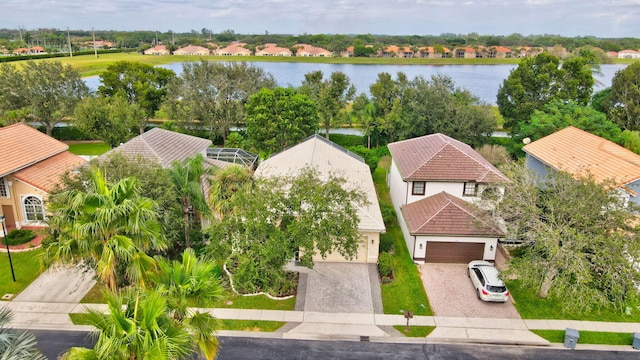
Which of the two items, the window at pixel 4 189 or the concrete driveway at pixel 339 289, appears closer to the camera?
the concrete driveway at pixel 339 289

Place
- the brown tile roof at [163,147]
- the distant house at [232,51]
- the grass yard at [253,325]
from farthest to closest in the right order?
the distant house at [232,51] < the brown tile roof at [163,147] < the grass yard at [253,325]

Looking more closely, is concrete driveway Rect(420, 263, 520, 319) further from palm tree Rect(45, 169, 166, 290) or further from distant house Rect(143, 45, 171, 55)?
distant house Rect(143, 45, 171, 55)

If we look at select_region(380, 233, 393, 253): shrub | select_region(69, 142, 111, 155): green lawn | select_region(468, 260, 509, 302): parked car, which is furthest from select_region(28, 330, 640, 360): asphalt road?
select_region(69, 142, 111, 155): green lawn

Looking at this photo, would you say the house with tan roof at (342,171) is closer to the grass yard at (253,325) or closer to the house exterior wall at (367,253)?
the house exterior wall at (367,253)

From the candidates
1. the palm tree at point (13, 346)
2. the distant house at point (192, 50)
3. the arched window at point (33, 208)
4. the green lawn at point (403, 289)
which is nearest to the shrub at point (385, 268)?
the green lawn at point (403, 289)

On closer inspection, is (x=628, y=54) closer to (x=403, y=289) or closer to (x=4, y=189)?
(x=403, y=289)

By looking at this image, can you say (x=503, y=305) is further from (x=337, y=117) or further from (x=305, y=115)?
(x=337, y=117)
